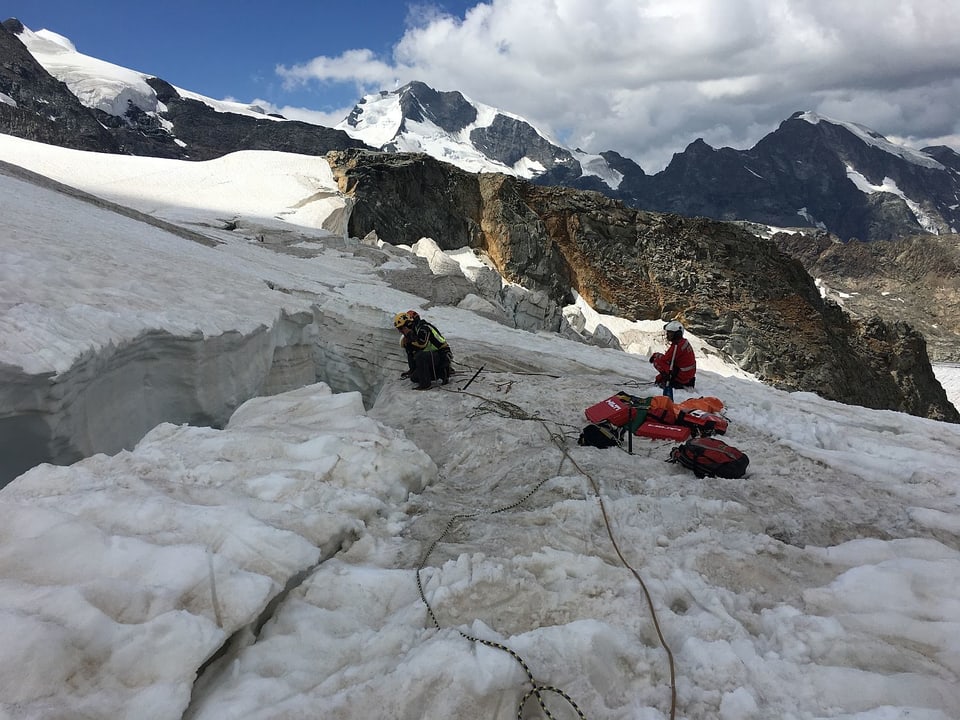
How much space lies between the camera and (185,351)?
17.9 ft

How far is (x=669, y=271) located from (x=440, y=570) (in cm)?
2984

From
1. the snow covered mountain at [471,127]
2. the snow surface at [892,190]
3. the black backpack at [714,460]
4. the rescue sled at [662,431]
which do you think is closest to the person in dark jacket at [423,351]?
the rescue sled at [662,431]

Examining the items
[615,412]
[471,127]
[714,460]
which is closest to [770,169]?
[471,127]

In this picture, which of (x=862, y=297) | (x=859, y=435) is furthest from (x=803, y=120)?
(x=859, y=435)

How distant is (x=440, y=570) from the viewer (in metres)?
2.78

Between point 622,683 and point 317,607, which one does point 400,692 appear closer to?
point 317,607

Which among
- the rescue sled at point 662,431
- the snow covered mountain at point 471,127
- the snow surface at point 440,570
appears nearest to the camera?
the snow surface at point 440,570

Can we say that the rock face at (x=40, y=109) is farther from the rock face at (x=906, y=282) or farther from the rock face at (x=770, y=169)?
the rock face at (x=770, y=169)

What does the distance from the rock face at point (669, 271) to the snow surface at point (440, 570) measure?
22909mm

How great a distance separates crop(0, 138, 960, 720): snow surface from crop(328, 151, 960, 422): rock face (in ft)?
75.2

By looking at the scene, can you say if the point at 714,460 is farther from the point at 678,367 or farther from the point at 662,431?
the point at 678,367

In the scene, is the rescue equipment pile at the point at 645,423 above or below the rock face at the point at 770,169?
below

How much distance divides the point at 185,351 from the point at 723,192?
19324 cm

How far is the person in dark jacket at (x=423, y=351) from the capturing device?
7203 millimetres
